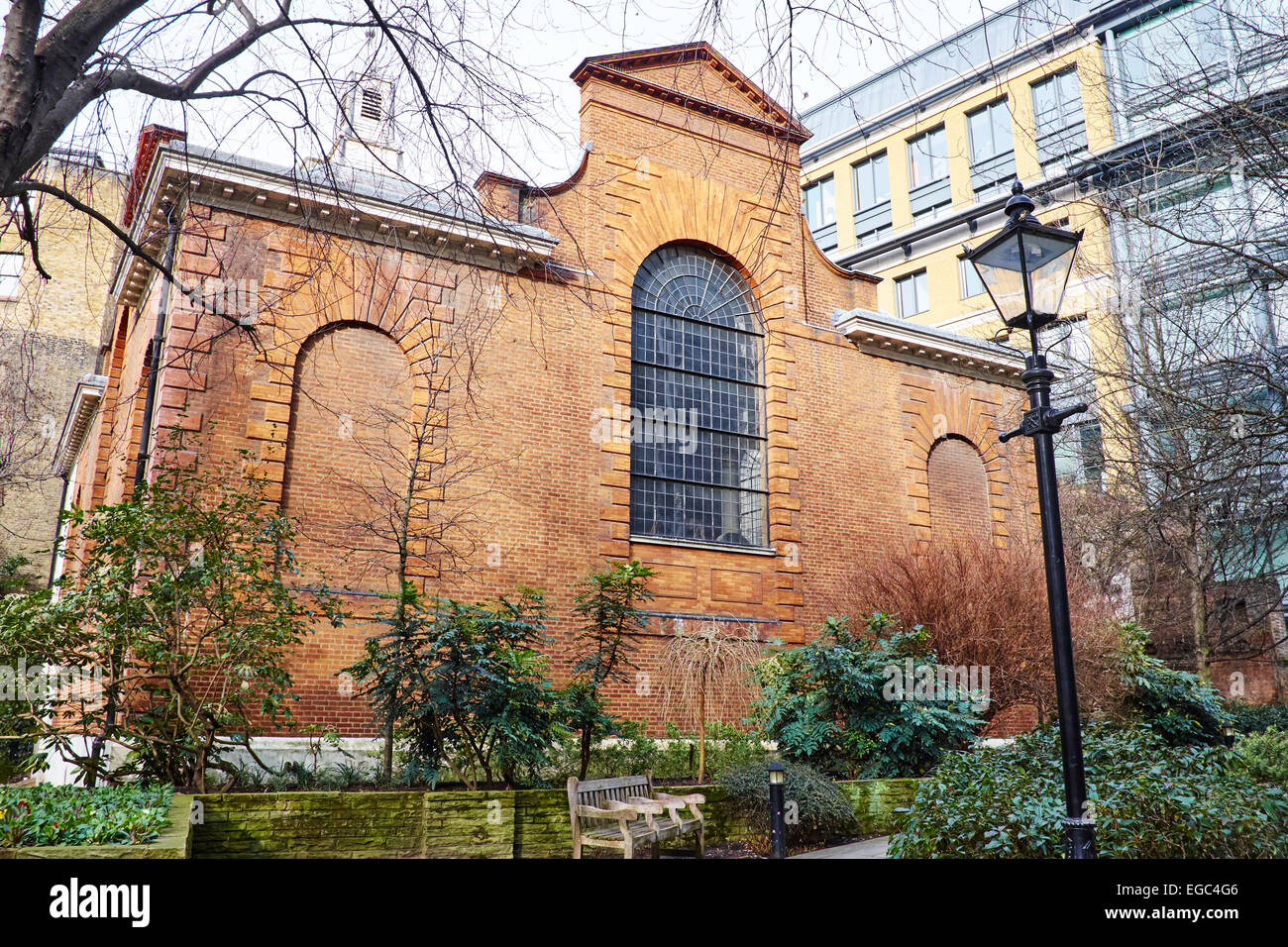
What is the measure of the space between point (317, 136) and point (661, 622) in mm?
A: 11875

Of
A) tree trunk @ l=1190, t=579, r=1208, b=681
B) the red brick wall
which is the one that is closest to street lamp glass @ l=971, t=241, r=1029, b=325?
the red brick wall

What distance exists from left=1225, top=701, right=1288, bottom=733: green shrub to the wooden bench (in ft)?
47.2

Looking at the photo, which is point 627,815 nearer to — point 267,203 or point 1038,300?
point 1038,300

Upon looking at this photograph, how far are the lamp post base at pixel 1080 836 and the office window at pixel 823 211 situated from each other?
35.8 m

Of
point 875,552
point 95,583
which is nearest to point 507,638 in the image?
point 95,583

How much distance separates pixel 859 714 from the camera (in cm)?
1296

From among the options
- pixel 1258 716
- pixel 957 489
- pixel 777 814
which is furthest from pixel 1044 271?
pixel 1258 716

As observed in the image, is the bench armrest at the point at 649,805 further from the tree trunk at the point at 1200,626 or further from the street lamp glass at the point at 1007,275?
the tree trunk at the point at 1200,626

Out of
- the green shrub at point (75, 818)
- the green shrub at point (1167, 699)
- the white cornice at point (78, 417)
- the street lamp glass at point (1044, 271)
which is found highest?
the white cornice at point (78, 417)

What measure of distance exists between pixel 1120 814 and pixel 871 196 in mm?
35165

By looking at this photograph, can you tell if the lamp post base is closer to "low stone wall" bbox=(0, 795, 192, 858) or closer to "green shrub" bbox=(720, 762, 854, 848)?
"low stone wall" bbox=(0, 795, 192, 858)

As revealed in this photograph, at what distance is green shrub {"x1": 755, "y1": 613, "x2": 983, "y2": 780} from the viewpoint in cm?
1262

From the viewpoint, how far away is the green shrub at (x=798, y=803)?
1119 centimetres

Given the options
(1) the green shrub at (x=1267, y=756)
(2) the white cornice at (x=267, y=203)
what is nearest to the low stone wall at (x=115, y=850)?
(2) the white cornice at (x=267, y=203)
